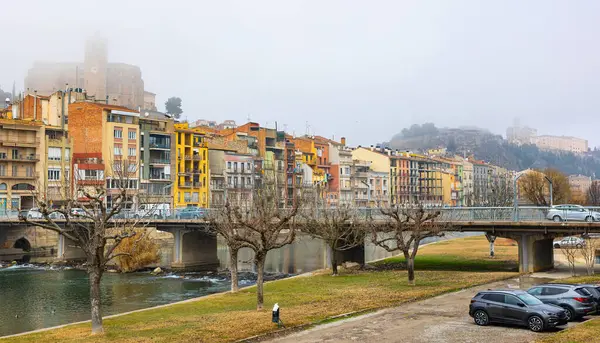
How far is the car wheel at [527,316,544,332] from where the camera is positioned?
31359 millimetres

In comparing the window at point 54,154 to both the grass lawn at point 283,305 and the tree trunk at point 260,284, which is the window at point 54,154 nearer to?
the grass lawn at point 283,305

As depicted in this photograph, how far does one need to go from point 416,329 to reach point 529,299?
561 cm

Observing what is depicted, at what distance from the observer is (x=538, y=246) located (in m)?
63.5

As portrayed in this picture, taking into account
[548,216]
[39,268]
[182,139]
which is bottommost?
[39,268]

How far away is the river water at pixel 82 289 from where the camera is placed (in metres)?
49.0

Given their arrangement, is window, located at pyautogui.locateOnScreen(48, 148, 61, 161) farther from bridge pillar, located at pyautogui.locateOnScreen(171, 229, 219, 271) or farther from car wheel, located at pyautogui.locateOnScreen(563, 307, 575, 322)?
car wheel, located at pyautogui.locateOnScreen(563, 307, 575, 322)

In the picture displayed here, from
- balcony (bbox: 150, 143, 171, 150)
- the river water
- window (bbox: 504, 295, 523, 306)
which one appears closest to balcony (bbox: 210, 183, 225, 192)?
balcony (bbox: 150, 143, 171, 150)

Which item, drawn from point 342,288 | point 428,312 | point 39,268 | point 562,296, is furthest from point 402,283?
point 39,268

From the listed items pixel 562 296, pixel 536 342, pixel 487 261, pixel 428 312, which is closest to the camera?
pixel 536 342

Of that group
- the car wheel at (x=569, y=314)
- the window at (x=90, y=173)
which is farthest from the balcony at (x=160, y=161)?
the car wheel at (x=569, y=314)

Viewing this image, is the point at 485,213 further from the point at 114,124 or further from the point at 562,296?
the point at 114,124

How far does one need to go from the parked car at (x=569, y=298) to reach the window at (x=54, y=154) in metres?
105

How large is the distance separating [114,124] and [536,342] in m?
110

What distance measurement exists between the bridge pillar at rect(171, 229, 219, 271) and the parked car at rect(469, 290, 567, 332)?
55.6 metres
